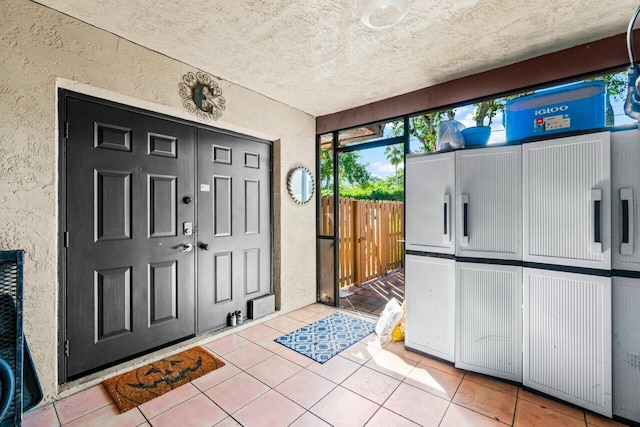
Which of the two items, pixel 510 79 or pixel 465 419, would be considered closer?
pixel 465 419

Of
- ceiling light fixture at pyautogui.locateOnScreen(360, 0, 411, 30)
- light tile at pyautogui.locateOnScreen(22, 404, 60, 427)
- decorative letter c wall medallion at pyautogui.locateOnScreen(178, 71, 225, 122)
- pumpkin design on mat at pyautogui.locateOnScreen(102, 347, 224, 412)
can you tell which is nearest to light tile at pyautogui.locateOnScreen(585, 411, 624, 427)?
pumpkin design on mat at pyautogui.locateOnScreen(102, 347, 224, 412)

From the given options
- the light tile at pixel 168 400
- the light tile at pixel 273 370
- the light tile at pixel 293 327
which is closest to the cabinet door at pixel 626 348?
the light tile at pixel 273 370

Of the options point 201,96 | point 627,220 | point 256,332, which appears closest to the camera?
point 627,220

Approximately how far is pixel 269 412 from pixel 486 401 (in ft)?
4.77

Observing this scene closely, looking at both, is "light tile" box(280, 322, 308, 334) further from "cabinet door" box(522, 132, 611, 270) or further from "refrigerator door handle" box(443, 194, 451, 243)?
"cabinet door" box(522, 132, 611, 270)

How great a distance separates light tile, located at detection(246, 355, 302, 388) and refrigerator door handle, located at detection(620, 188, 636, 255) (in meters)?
2.37

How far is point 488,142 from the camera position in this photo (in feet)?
7.84

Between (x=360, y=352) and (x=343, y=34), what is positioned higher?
(x=343, y=34)

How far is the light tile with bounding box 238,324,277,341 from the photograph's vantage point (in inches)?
115

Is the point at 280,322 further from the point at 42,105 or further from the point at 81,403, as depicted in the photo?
the point at 42,105

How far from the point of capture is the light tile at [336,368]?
7.30ft

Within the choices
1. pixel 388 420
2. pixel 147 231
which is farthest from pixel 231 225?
pixel 388 420

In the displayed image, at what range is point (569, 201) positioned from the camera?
1882 mm

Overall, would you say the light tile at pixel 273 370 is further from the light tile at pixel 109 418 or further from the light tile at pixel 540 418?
the light tile at pixel 540 418
